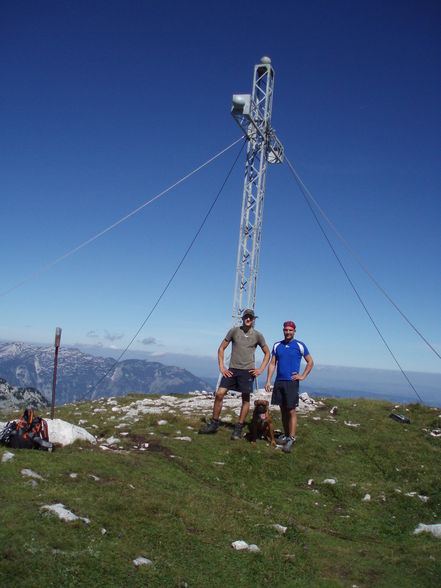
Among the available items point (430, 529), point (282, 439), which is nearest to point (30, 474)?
point (430, 529)

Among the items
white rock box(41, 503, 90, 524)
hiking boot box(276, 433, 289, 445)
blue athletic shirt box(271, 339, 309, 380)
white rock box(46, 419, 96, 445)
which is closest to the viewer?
white rock box(41, 503, 90, 524)

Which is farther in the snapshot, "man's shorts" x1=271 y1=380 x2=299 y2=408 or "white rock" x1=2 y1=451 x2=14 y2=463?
"man's shorts" x1=271 y1=380 x2=299 y2=408

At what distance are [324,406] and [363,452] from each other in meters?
6.60

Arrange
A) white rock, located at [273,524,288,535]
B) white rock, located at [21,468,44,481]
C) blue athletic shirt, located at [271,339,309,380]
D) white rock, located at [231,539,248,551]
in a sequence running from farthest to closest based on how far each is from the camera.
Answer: blue athletic shirt, located at [271,339,309,380], white rock, located at [21,468,44,481], white rock, located at [273,524,288,535], white rock, located at [231,539,248,551]

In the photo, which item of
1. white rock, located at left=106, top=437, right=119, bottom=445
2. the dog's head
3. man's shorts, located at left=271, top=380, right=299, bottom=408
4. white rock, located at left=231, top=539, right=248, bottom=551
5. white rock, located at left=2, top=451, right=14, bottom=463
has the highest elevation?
man's shorts, located at left=271, top=380, right=299, bottom=408

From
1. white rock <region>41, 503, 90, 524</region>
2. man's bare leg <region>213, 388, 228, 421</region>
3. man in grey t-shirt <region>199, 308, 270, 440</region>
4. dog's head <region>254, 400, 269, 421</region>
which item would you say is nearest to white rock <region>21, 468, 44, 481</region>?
white rock <region>41, 503, 90, 524</region>

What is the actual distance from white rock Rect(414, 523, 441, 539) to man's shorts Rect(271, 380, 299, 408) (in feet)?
14.2

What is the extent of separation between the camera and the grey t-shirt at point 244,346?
12031 millimetres

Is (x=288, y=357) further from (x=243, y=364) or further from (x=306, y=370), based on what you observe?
(x=243, y=364)

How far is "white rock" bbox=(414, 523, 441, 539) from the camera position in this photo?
24.9 feet

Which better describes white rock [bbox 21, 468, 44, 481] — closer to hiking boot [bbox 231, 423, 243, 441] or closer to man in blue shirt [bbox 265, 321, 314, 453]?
hiking boot [bbox 231, 423, 243, 441]

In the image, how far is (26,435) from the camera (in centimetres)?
886

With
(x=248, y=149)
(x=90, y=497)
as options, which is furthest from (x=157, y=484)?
(x=248, y=149)

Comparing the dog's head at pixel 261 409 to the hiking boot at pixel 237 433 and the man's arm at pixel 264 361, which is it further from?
the man's arm at pixel 264 361
